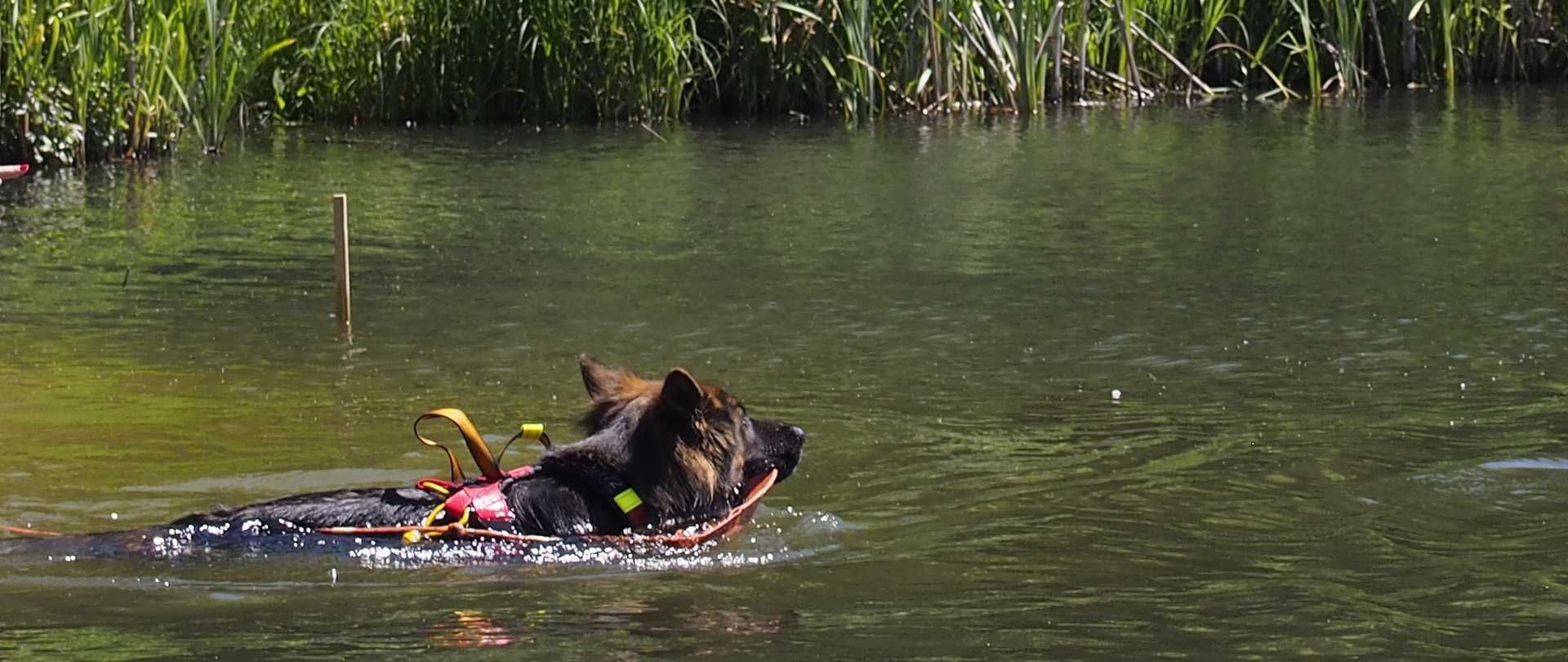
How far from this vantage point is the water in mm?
5688

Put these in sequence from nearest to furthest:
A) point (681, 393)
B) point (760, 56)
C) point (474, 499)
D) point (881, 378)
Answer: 1. point (681, 393)
2. point (474, 499)
3. point (881, 378)
4. point (760, 56)

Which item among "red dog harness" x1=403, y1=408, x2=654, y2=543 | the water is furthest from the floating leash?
"red dog harness" x1=403, y1=408, x2=654, y2=543

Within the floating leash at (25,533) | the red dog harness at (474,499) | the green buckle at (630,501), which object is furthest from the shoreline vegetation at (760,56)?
the green buckle at (630,501)

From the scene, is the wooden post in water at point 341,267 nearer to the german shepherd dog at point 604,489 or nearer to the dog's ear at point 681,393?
the german shepherd dog at point 604,489

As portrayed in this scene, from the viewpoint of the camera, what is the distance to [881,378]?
923cm

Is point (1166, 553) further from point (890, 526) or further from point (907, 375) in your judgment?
point (907, 375)

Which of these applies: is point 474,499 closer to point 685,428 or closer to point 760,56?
point 685,428

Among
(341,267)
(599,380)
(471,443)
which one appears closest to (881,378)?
(341,267)

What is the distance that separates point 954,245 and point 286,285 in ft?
12.1

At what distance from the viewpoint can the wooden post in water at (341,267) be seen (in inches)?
398

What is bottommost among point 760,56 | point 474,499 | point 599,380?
point 474,499

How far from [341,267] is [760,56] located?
10.7 m

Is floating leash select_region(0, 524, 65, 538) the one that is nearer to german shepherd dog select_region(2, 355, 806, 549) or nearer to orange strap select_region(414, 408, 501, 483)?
german shepherd dog select_region(2, 355, 806, 549)

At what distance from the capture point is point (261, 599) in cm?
582
